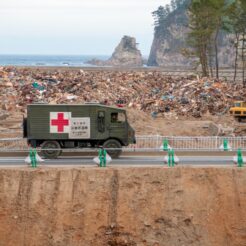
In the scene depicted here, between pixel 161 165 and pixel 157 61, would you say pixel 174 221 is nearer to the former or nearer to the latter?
pixel 161 165

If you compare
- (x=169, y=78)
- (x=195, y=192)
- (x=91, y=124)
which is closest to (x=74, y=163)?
(x=91, y=124)

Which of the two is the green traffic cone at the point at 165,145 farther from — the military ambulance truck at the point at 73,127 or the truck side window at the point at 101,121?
the truck side window at the point at 101,121

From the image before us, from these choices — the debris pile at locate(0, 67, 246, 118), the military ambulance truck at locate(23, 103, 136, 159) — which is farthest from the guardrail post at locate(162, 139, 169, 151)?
the debris pile at locate(0, 67, 246, 118)

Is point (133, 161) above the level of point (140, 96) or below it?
below

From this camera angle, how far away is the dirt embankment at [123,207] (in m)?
23.7

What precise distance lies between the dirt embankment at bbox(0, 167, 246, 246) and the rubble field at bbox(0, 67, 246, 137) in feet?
46.1

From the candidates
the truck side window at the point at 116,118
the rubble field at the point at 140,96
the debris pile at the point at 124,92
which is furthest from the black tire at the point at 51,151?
the debris pile at the point at 124,92

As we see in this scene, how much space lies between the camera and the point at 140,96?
166 ft

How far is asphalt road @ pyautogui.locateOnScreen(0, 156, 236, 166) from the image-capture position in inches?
1062

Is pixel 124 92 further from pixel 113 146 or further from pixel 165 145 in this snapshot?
pixel 113 146

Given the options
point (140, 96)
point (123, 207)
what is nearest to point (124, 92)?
point (140, 96)

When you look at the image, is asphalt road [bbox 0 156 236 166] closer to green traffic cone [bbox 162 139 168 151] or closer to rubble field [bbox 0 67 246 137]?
green traffic cone [bbox 162 139 168 151]

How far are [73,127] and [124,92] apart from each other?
2301 cm

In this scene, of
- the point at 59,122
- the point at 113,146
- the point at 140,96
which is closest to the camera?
the point at 59,122
